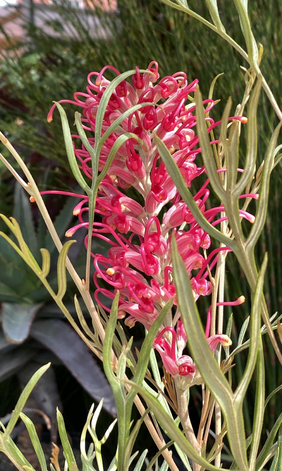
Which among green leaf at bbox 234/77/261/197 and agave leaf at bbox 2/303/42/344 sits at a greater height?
green leaf at bbox 234/77/261/197

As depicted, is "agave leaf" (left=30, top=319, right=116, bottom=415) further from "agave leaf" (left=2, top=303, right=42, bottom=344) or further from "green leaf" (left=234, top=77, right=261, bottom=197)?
"green leaf" (left=234, top=77, right=261, bottom=197)

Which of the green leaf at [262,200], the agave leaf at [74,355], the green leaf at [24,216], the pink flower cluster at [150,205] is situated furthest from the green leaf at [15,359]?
the green leaf at [262,200]

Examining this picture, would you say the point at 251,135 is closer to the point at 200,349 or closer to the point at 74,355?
the point at 200,349

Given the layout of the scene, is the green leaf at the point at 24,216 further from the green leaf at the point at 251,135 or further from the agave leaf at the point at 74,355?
the green leaf at the point at 251,135

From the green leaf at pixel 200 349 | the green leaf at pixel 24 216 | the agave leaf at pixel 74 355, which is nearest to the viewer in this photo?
the green leaf at pixel 200 349

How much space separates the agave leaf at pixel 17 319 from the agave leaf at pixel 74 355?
0.03 meters

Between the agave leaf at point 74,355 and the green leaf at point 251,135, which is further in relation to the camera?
the agave leaf at point 74,355

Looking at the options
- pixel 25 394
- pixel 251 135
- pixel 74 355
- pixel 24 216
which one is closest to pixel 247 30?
pixel 251 135

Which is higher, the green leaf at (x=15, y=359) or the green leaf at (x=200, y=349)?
the green leaf at (x=200, y=349)

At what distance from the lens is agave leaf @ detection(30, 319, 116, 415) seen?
2.07 feet

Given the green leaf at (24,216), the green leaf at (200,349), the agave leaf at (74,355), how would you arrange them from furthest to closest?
the green leaf at (24,216)
the agave leaf at (74,355)
the green leaf at (200,349)

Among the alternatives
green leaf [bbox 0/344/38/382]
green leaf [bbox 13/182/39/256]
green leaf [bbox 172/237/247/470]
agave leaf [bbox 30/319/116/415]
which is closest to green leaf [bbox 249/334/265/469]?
green leaf [bbox 172/237/247/470]

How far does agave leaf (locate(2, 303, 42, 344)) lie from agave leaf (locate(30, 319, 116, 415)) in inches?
1.3

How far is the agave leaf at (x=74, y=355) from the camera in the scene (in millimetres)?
630
